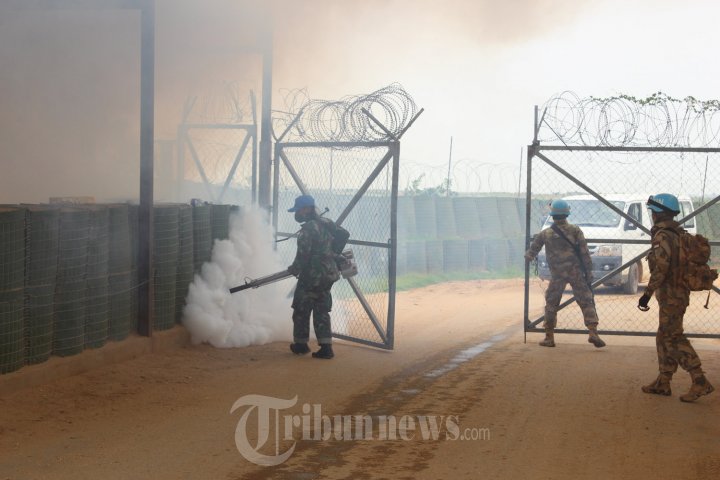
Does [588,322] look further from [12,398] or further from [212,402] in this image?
[12,398]

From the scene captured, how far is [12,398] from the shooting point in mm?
7000

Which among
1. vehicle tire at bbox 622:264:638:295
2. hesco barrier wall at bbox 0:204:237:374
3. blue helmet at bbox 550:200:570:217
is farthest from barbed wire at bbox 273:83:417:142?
vehicle tire at bbox 622:264:638:295

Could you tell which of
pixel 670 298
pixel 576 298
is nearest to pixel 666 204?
pixel 670 298

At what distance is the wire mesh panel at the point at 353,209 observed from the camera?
1041 centimetres

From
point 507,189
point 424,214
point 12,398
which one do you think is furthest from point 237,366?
point 507,189

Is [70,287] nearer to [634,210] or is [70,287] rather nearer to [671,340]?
[671,340]

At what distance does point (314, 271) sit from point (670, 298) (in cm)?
357

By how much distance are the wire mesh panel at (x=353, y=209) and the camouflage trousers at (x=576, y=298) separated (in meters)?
1.93

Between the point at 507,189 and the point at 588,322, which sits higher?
the point at 507,189

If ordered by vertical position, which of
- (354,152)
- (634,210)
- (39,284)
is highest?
(354,152)

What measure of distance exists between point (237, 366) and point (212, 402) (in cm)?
167

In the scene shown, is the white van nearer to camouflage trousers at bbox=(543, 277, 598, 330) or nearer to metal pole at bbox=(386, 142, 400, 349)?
camouflage trousers at bbox=(543, 277, 598, 330)

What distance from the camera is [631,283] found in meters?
17.5

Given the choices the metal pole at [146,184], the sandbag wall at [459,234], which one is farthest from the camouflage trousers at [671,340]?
the sandbag wall at [459,234]
